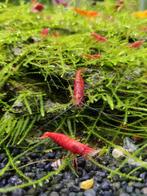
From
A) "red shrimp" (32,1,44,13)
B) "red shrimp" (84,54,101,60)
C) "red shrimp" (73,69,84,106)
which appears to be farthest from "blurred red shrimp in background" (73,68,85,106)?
"red shrimp" (32,1,44,13)

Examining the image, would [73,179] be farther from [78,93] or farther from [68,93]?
[68,93]

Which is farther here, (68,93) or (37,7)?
(37,7)

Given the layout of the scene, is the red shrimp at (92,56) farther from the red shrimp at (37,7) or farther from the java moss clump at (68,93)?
the red shrimp at (37,7)

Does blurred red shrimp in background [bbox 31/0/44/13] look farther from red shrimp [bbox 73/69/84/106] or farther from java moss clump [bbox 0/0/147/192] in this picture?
red shrimp [bbox 73/69/84/106]

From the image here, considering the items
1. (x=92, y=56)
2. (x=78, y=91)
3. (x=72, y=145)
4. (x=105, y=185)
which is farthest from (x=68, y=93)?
(x=105, y=185)

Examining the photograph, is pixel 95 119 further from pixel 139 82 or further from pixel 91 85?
pixel 139 82

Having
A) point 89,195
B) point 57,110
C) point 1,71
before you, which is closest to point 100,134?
point 57,110
